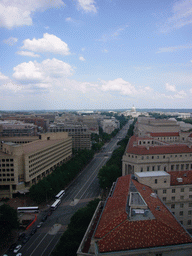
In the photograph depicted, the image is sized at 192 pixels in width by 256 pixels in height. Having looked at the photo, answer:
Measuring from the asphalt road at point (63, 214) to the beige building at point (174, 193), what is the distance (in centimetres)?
2260

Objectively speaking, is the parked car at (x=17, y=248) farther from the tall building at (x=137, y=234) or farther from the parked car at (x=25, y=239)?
the tall building at (x=137, y=234)

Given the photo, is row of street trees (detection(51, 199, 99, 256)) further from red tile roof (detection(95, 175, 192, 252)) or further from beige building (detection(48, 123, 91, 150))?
beige building (detection(48, 123, 91, 150))

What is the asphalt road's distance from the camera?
43875mm

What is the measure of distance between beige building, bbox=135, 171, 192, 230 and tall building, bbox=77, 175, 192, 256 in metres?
11.8

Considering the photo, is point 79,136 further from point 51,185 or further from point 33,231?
point 33,231

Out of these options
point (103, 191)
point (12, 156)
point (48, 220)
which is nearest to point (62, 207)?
point (48, 220)

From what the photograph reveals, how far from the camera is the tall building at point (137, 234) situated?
84.2ft

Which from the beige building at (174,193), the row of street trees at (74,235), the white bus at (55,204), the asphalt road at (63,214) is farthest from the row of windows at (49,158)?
the beige building at (174,193)

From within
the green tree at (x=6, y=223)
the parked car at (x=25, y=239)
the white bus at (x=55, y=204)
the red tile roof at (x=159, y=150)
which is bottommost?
the parked car at (x=25, y=239)

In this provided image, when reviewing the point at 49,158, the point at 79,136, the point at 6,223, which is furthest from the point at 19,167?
the point at 79,136

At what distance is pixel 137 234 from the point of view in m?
27.1

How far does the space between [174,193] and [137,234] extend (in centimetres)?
2196

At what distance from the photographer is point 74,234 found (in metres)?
38.7

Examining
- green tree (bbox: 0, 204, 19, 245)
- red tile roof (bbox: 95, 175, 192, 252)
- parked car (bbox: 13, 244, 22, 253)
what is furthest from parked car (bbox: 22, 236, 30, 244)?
red tile roof (bbox: 95, 175, 192, 252)
